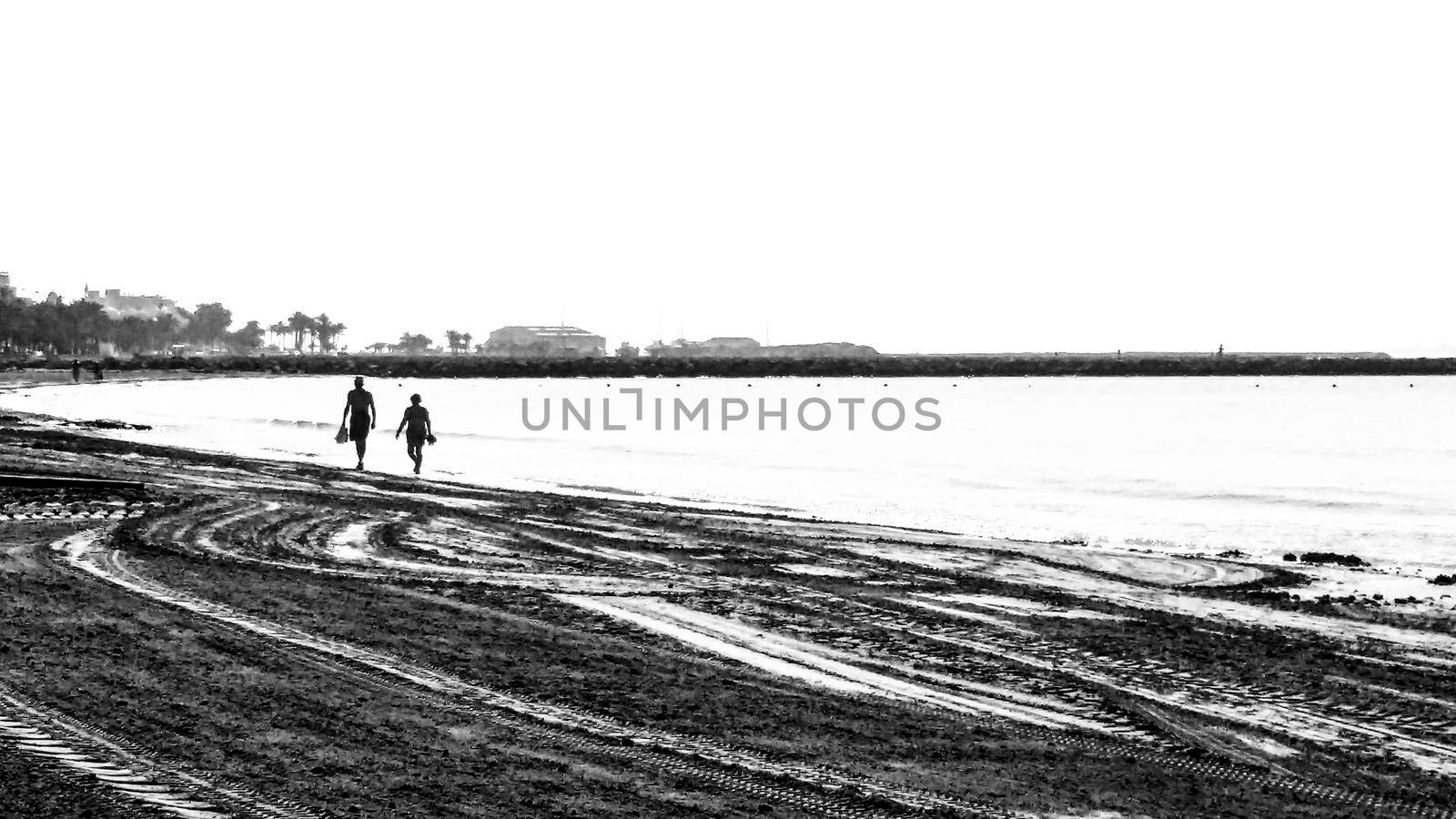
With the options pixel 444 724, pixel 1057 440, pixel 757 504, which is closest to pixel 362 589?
pixel 444 724

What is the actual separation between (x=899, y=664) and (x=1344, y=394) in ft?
458

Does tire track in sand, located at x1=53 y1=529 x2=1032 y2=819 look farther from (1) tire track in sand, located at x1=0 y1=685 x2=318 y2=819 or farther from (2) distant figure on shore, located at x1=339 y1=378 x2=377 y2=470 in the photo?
(2) distant figure on shore, located at x1=339 y1=378 x2=377 y2=470

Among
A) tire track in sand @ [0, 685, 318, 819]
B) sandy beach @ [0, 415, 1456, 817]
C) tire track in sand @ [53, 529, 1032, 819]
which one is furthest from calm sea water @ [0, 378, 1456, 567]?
tire track in sand @ [0, 685, 318, 819]

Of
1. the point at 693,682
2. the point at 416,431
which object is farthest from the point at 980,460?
the point at 693,682

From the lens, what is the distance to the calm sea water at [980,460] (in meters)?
23.3

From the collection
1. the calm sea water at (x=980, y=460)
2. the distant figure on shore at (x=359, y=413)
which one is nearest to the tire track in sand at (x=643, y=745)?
the calm sea water at (x=980, y=460)

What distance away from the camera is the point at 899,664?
9.02 meters

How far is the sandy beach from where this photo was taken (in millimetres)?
6137

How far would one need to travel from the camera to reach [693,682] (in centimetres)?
832

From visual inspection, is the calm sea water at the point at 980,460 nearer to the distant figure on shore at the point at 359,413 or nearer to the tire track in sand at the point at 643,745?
the distant figure on shore at the point at 359,413

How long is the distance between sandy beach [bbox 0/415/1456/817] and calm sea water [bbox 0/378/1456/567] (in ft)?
24.7

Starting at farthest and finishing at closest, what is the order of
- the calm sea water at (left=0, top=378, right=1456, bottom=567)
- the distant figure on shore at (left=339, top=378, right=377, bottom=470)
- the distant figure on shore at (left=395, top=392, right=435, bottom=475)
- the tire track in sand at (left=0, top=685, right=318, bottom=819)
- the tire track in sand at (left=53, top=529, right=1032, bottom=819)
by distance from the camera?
the distant figure on shore at (left=395, top=392, right=435, bottom=475) < the distant figure on shore at (left=339, top=378, right=377, bottom=470) < the calm sea water at (left=0, top=378, right=1456, bottom=567) < the tire track in sand at (left=53, top=529, right=1032, bottom=819) < the tire track in sand at (left=0, top=685, right=318, bottom=819)

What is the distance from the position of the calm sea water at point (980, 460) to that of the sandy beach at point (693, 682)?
24.7 feet

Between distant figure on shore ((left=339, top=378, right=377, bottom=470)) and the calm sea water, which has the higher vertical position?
distant figure on shore ((left=339, top=378, right=377, bottom=470))
